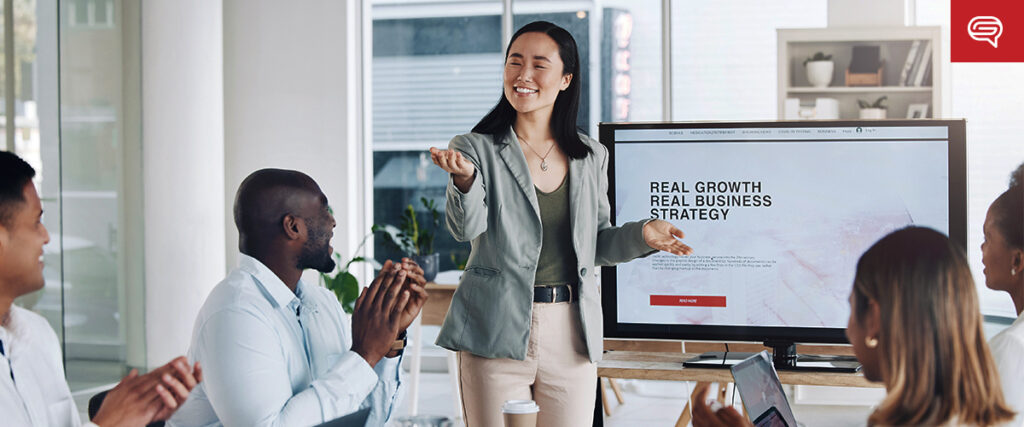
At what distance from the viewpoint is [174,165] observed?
4.82 m

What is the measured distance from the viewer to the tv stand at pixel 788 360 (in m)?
2.32

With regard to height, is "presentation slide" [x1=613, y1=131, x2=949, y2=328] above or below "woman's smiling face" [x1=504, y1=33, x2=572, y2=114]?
below

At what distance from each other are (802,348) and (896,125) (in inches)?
26.3

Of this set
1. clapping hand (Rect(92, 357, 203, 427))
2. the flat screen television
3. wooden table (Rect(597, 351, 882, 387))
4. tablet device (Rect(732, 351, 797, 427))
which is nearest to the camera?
clapping hand (Rect(92, 357, 203, 427))

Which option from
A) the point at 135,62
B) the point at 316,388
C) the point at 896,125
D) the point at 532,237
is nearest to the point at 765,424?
the point at 532,237

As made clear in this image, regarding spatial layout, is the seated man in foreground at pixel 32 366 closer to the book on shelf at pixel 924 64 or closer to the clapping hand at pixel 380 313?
the clapping hand at pixel 380 313

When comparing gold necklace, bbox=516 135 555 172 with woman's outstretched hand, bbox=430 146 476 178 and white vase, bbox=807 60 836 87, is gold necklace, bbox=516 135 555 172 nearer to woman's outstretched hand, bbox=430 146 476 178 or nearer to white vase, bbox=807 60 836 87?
woman's outstretched hand, bbox=430 146 476 178

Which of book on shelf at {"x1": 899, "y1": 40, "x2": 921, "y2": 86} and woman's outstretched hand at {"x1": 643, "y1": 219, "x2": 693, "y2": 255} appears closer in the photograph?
woman's outstretched hand at {"x1": 643, "y1": 219, "x2": 693, "y2": 255}

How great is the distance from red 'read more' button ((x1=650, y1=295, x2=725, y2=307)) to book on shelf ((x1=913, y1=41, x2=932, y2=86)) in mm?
2895

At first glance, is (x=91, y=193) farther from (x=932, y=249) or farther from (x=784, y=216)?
(x=932, y=249)

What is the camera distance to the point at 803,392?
4.73 meters

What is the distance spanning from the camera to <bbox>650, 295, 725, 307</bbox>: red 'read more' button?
7.96ft

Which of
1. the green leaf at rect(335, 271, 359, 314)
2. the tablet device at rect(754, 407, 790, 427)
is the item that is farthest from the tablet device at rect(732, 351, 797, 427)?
the green leaf at rect(335, 271, 359, 314)

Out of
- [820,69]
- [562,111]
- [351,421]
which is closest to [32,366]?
[351,421]
